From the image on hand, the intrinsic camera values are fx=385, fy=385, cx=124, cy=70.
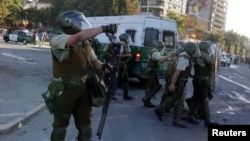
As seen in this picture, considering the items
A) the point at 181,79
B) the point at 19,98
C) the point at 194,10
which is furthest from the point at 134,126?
the point at 194,10

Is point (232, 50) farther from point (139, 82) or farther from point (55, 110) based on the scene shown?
point (55, 110)

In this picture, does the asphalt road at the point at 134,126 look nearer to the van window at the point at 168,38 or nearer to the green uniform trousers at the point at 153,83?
the green uniform trousers at the point at 153,83

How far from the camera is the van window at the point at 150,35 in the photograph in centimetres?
1305

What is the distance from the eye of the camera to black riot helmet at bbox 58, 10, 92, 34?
412 cm

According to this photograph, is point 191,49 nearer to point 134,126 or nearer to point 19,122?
point 134,126

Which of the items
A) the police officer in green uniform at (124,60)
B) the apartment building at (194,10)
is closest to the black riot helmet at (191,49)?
the police officer in green uniform at (124,60)

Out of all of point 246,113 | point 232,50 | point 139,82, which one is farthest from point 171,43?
point 232,50

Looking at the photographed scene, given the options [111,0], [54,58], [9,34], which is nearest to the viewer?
[54,58]

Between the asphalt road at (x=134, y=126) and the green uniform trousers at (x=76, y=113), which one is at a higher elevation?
the green uniform trousers at (x=76, y=113)

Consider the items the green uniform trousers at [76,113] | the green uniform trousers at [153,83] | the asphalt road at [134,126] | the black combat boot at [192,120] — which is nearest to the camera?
the green uniform trousers at [76,113]

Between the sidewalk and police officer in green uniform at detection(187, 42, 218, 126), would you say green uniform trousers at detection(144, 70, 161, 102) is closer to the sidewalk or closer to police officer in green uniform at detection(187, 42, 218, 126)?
police officer in green uniform at detection(187, 42, 218, 126)

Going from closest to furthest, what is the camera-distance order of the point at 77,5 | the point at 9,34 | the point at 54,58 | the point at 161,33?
the point at 54,58
the point at 161,33
the point at 9,34
the point at 77,5

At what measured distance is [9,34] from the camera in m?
37.8

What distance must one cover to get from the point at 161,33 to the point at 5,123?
8.04m
